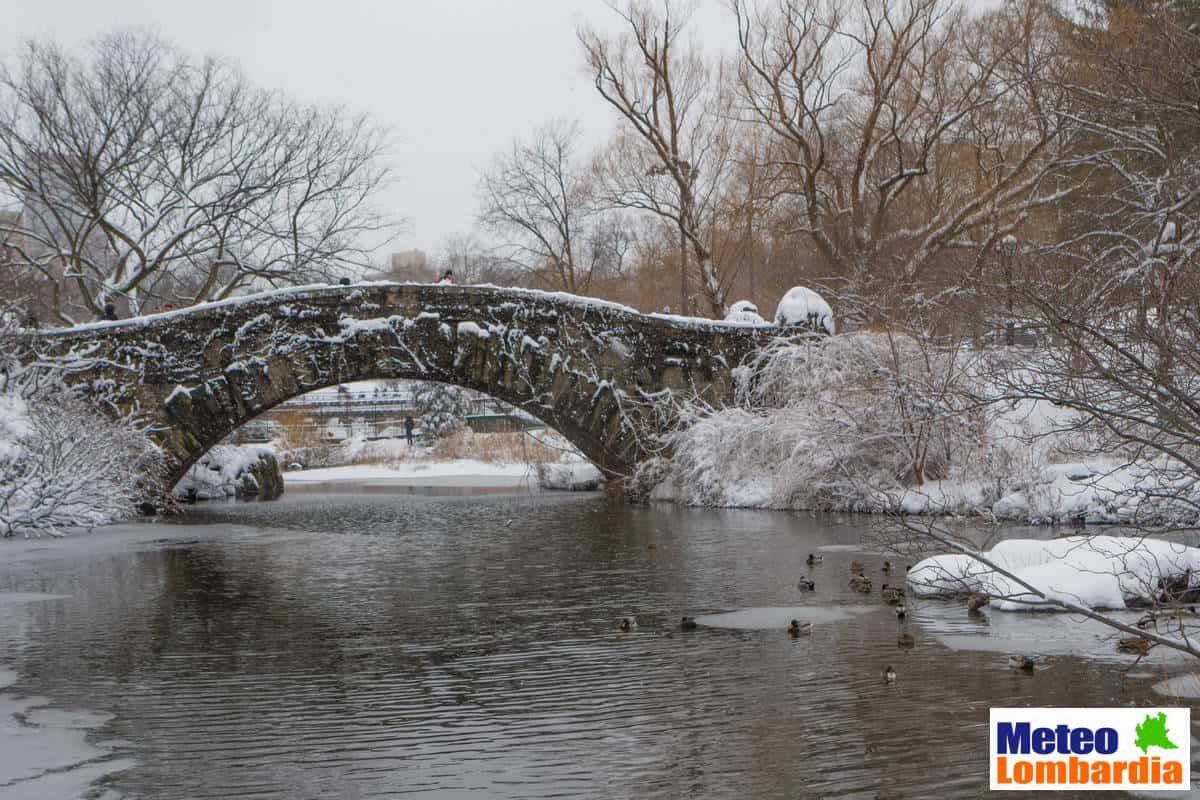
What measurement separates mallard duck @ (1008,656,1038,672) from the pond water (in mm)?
56

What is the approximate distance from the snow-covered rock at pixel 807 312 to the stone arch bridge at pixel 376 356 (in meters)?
1.71

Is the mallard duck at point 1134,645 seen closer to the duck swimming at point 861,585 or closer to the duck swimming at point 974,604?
the duck swimming at point 974,604

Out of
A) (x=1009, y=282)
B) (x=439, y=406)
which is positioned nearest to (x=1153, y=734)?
(x=1009, y=282)

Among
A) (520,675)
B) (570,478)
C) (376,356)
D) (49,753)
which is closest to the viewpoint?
(49,753)

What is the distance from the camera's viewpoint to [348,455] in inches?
1364

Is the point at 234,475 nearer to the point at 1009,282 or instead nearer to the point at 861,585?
the point at 861,585

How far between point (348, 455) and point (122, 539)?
19.8 metres

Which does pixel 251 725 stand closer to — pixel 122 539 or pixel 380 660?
pixel 380 660

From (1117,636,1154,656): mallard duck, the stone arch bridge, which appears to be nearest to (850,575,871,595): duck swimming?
(1117,636,1154,656): mallard duck

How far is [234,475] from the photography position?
24516 millimetres

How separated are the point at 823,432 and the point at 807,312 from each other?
151 inches

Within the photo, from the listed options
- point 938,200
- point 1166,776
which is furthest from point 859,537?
point 938,200

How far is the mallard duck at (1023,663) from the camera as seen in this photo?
628cm

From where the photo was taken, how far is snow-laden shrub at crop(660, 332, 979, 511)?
15609mm
